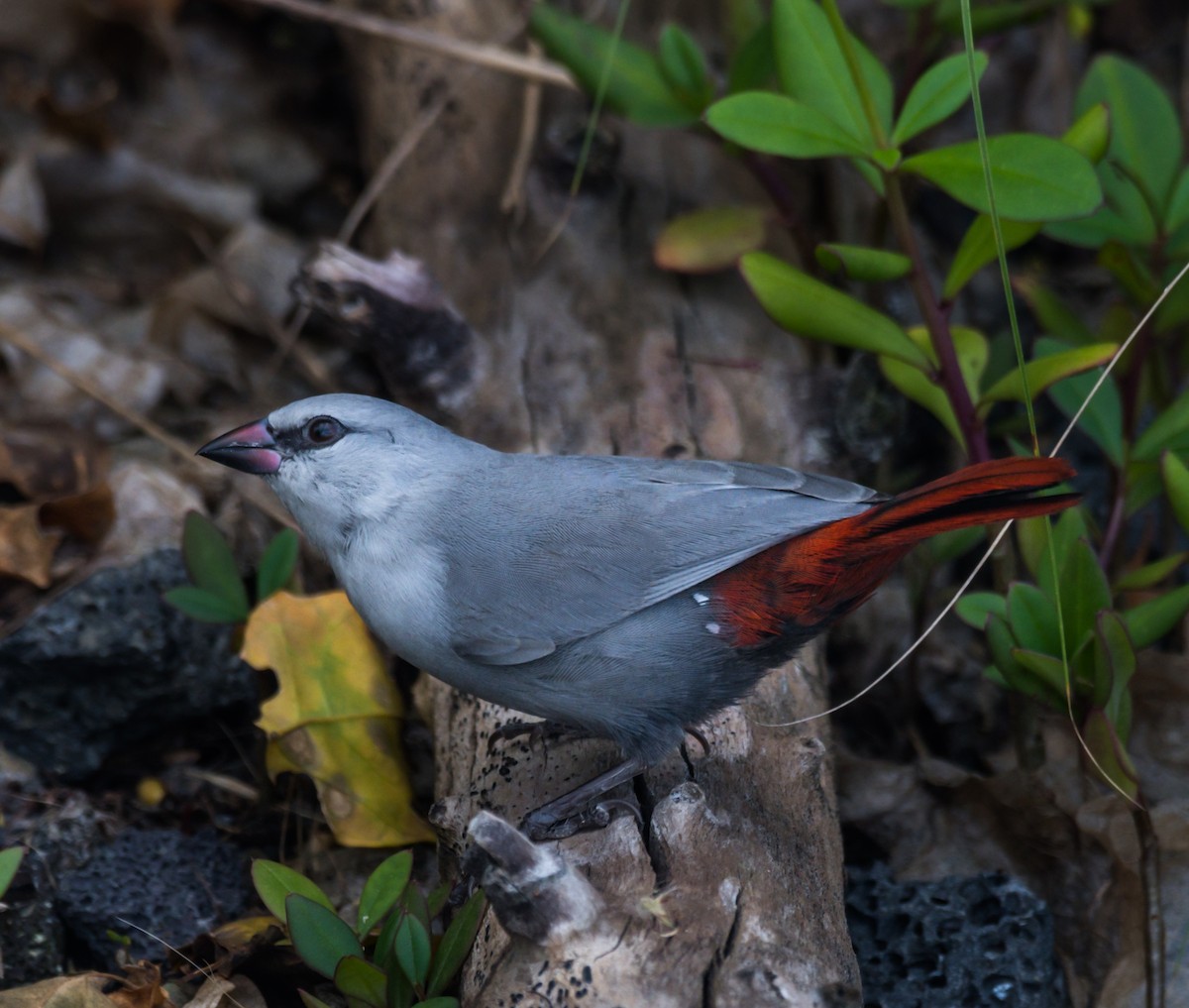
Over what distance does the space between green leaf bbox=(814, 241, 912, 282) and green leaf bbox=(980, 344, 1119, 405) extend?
Answer: 0.38 metres

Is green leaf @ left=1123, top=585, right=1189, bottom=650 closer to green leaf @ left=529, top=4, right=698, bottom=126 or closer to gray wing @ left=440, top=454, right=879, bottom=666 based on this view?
gray wing @ left=440, top=454, right=879, bottom=666

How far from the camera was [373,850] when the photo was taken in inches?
121

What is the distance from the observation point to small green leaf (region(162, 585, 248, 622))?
10.5 feet

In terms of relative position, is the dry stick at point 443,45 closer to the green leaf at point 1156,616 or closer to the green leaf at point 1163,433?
the green leaf at point 1163,433

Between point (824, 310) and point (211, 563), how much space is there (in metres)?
1.66

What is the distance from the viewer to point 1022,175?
297 centimetres

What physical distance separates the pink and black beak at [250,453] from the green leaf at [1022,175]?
162cm

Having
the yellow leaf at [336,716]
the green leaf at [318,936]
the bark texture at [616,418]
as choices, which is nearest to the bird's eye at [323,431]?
the yellow leaf at [336,716]

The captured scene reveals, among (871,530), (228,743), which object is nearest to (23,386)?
(228,743)

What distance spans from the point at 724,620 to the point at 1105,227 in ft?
5.43

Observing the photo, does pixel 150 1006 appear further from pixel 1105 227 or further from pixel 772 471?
pixel 1105 227

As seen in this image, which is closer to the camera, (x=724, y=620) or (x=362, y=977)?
(x=362, y=977)

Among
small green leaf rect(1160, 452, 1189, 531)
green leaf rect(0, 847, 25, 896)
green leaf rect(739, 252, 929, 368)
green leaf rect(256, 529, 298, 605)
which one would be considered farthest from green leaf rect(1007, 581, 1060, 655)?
green leaf rect(0, 847, 25, 896)

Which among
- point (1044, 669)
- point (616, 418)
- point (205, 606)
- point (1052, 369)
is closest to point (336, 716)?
point (205, 606)
